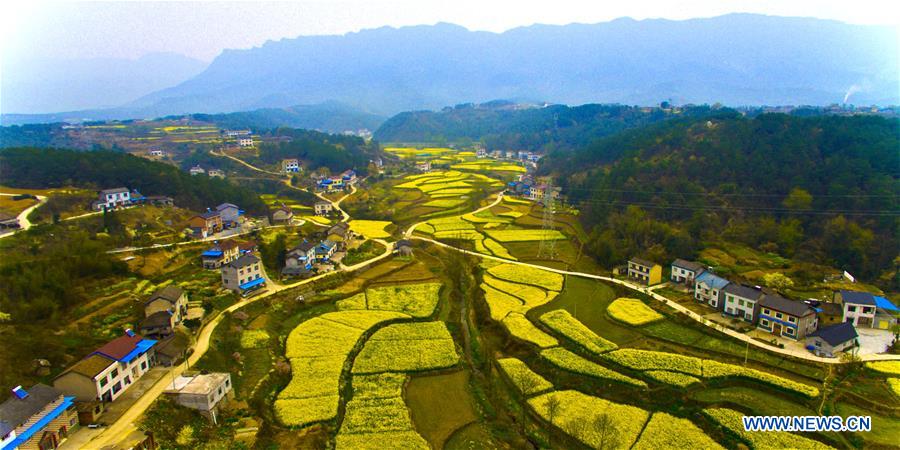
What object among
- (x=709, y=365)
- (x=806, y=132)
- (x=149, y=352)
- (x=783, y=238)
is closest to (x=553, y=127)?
(x=806, y=132)

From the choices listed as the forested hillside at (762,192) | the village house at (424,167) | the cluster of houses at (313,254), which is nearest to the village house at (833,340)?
the forested hillside at (762,192)

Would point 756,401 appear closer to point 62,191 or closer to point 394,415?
point 394,415

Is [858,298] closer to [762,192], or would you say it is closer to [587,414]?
[587,414]

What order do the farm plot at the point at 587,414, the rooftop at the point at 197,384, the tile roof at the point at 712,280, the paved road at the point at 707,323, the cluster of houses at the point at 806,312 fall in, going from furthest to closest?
the tile roof at the point at 712,280
the cluster of houses at the point at 806,312
the paved road at the point at 707,323
the rooftop at the point at 197,384
the farm plot at the point at 587,414

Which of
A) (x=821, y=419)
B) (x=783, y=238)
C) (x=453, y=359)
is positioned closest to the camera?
(x=821, y=419)

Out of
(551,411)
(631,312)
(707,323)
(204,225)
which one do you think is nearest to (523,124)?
(204,225)

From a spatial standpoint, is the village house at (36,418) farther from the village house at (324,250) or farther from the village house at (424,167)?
the village house at (424,167)

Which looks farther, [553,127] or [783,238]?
[553,127]
